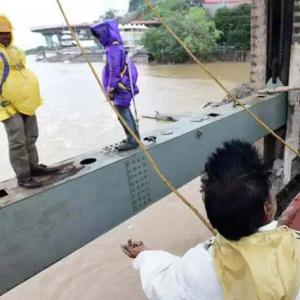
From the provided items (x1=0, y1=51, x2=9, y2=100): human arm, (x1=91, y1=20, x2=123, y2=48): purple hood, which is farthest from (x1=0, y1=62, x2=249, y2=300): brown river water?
(x1=91, y1=20, x2=123, y2=48): purple hood

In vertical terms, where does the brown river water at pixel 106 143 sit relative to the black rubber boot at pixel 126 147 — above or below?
below

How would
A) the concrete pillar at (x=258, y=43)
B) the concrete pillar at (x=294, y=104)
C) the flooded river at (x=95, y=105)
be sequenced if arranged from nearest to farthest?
the concrete pillar at (x=294, y=104)
the concrete pillar at (x=258, y=43)
the flooded river at (x=95, y=105)

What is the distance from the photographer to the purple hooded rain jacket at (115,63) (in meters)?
2.79

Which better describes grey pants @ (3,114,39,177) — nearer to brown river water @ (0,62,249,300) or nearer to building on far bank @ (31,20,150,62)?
brown river water @ (0,62,249,300)

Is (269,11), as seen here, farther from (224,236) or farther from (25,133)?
(224,236)

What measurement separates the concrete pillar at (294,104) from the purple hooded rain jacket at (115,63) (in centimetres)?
233

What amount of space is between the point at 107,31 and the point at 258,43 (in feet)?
8.79

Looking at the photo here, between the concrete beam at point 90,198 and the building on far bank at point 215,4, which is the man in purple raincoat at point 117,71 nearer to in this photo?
the concrete beam at point 90,198

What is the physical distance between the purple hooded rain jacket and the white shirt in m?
1.96

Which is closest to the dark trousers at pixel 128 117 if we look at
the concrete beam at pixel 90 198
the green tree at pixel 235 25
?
the concrete beam at pixel 90 198

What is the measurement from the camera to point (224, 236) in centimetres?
101

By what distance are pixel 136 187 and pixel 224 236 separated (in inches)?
84.5

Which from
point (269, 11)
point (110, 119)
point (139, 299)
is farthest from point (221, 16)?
point (139, 299)

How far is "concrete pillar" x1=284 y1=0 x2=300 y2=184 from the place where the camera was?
4.29 m
